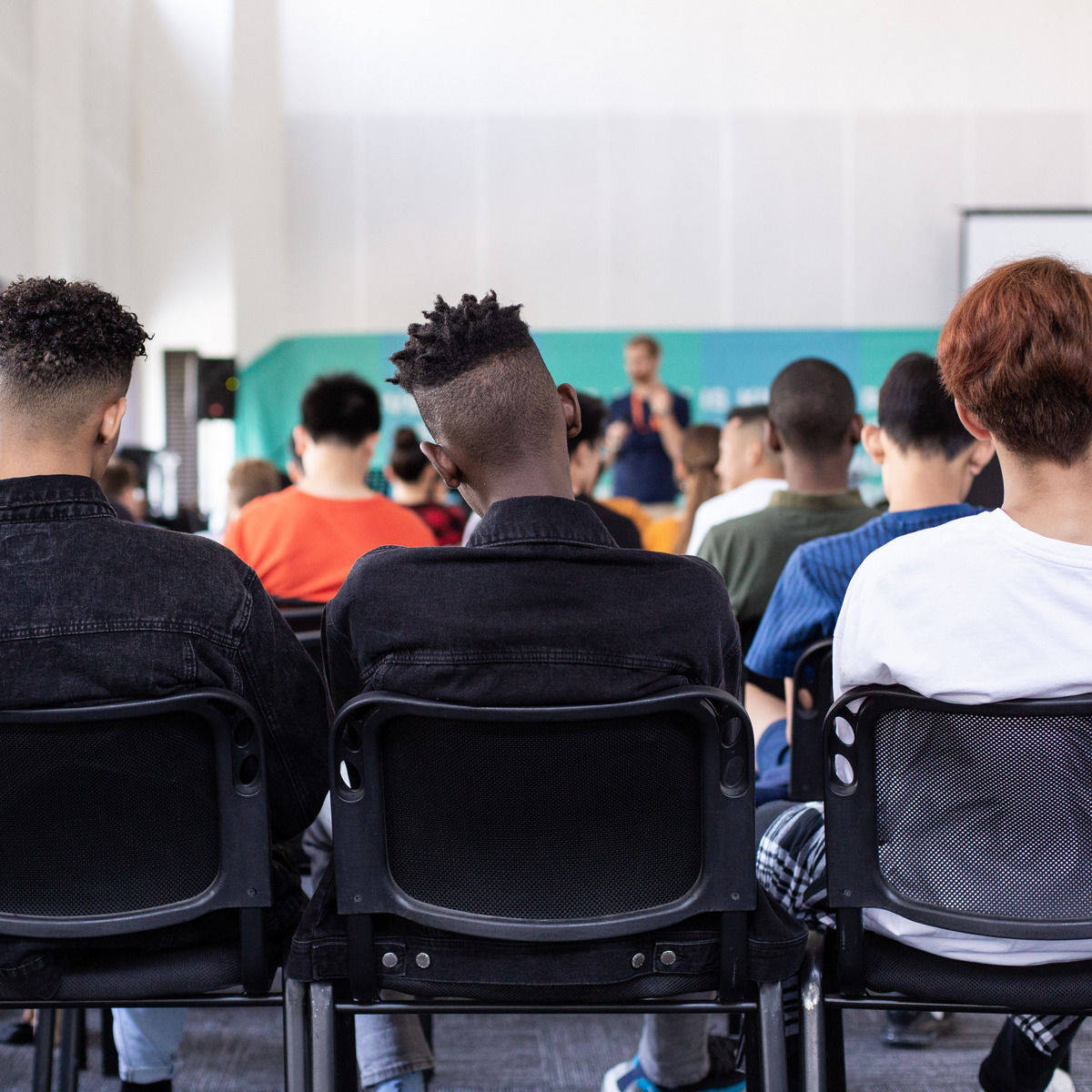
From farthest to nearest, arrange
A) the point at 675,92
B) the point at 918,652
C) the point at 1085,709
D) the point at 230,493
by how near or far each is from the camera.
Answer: the point at 675,92, the point at 230,493, the point at 918,652, the point at 1085,709

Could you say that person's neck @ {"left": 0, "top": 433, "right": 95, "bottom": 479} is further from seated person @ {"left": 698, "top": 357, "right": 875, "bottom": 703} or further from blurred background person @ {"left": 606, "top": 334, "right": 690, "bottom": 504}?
blurred background person @ {"left": 606, "top": 334, "right": 690, "bottom": 504}

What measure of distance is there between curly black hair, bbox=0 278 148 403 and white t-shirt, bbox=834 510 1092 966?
0.94 meters

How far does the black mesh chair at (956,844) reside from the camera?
43.4 inches

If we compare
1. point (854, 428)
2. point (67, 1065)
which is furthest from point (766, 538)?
point (67, 1065)

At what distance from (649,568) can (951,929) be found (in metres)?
0.48

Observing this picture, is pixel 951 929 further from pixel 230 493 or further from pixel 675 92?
pixel 675 92

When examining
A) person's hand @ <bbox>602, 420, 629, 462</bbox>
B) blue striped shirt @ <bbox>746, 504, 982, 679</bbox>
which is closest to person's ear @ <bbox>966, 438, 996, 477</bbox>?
blue striped shirt @ <bbox>746, 504, 982, 679</bbox>

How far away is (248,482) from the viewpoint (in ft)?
13.1

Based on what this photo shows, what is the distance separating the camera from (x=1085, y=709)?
1.06 metres

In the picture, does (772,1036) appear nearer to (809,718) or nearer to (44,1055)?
(809,718)

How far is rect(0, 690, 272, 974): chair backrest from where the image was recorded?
1142mm

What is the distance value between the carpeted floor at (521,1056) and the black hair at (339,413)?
1273 mm

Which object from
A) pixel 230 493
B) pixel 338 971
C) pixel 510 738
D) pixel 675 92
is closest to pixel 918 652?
pixel 510 738

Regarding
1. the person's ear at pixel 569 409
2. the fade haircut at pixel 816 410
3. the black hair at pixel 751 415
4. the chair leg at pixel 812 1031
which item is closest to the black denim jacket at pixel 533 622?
the person's ear at pixel 569 409
